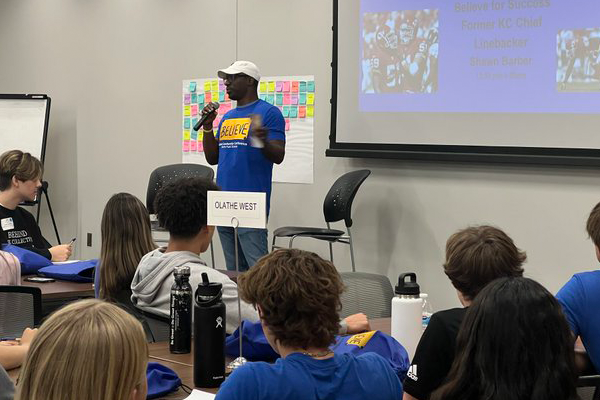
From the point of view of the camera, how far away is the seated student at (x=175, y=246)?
2.97 meters

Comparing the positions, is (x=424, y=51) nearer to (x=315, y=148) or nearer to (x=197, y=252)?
(x=315, y=148)

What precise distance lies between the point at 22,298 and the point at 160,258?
27.6 inches

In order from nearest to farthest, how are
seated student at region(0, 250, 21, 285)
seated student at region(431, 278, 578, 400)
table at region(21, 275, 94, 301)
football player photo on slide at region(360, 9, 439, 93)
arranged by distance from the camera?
1. seated student at region(431, 278, 578, 400)
2. seated student at region(0, 250, 21, 285)
3. table at region(21, 275, 94, 301)
4. football player photo on slide at region(360, 9, 439, 93)

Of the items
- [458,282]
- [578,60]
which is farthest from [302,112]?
[458,282]

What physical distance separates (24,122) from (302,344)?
23.2 feet

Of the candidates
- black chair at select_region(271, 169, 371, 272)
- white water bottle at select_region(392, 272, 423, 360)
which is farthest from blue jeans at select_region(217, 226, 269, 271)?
white water bottle at select_region(392, 272, 423, 360)

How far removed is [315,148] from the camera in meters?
6.52

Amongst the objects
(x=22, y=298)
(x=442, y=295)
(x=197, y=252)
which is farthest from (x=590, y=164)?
(x=22, y=298)

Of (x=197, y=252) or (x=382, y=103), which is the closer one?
(x=197, y=252)

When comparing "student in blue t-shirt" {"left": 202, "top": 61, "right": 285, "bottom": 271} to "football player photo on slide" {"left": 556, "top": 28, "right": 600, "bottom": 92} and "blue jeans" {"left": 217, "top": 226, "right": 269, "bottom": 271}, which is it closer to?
"blue jeans" {"left": 217, "top": 226, "right": 269, "bottom": 271}

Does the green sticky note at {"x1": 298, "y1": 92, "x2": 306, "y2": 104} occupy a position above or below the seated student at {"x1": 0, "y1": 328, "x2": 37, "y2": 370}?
above

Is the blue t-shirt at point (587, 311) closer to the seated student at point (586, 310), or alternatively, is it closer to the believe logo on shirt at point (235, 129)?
the seated student at point (586, 310)

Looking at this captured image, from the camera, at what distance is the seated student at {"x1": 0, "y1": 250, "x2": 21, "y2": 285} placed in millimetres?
3684

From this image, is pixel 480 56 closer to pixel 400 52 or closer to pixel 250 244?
pixel 400 52
